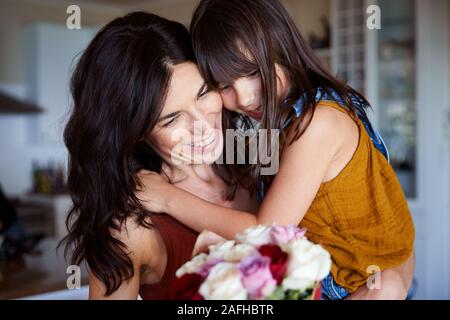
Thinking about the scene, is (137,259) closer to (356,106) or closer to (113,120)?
(113,120)

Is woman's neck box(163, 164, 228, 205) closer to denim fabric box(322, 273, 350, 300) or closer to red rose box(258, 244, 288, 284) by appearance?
denim fabric box(322, 273, 350, 300)

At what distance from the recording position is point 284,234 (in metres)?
0.71

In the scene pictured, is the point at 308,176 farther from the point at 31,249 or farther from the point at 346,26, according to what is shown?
the point at 346,26

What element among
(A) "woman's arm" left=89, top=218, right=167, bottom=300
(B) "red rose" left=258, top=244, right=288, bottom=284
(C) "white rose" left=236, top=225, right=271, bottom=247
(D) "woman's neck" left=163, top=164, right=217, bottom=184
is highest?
(D) "woman's neck" left=163, top=164, right=217, bottom=184

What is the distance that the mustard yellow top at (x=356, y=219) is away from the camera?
3.63 ft

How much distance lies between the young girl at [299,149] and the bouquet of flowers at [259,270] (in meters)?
0.30

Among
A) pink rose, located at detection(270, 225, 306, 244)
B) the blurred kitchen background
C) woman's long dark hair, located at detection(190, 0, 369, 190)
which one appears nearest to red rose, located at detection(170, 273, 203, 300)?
pink rose, located at detection(270, 225, 306, 244)

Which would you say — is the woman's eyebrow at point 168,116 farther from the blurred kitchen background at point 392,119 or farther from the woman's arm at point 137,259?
the blurred kitchen background at point 392,119

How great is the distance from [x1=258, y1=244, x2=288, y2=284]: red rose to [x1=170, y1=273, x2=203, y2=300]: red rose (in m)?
0.09

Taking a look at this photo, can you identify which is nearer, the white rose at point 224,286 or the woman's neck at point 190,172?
the white rose at point 224,286

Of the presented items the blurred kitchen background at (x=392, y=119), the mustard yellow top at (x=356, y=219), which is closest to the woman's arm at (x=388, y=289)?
the mustard yellow top at (x=356, y=219)

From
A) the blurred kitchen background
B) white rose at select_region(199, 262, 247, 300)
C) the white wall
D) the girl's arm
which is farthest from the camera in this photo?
the white wall

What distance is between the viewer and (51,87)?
17.7 ft

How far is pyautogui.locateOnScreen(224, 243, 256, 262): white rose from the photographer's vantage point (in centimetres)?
69
